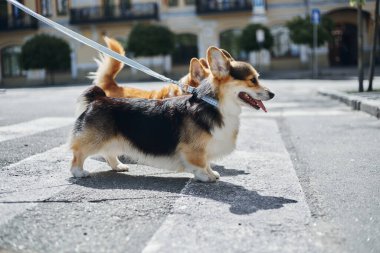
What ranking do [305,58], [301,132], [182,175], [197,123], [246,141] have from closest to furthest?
[197,123], [182,175], [246,141], [301,132], [305,58]

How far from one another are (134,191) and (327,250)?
1.67 metres

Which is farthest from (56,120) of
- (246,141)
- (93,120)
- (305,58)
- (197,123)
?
(305,58)

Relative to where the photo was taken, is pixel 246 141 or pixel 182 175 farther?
pixel 246 141

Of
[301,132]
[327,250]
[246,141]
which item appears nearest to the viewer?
[327,250]

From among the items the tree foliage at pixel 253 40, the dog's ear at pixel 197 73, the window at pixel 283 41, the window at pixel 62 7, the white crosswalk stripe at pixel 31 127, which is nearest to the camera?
the dog's ear at pixel 197 73

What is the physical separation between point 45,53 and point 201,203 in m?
31.5

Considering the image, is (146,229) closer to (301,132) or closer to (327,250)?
(327,250)

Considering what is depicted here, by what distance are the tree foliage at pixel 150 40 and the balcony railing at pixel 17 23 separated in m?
9.21

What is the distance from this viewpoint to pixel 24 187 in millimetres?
3850

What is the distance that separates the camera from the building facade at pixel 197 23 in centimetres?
3397

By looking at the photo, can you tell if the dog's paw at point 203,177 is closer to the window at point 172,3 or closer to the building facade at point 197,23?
the building facade at point 197,23

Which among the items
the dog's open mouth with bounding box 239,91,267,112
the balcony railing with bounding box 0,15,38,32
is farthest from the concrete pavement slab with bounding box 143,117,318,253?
the balcony railing with bounding box 0,15,38,32

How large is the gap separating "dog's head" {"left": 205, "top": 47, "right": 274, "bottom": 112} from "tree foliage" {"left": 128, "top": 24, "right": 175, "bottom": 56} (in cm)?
2811

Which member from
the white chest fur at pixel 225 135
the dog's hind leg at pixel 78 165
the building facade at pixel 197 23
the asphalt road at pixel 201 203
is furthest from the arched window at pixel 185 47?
the white chest fur at pixel 225 135
